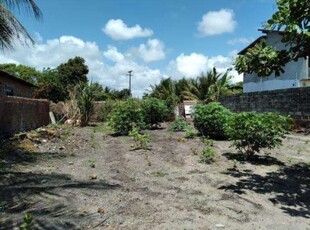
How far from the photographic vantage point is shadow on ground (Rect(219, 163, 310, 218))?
5.90m

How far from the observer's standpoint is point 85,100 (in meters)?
22.0

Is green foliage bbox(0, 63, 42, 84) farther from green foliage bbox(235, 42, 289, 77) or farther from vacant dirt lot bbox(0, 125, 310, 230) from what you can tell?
green foliage bbox(235, 42, 289, 77)

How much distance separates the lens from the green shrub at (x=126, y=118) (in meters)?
15.5

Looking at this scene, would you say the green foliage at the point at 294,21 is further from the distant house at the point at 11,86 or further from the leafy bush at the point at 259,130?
the distant house at the point at 11,86

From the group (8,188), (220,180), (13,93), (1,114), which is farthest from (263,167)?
(13,93)

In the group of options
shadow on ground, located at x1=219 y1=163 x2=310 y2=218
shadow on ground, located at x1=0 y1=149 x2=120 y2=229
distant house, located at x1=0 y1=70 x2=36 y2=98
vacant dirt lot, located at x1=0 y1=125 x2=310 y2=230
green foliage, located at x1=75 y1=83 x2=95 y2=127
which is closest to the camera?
shadow on ground, located at x1=0 y1=149 x2=120 y2=229

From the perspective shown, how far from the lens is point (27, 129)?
1664cm

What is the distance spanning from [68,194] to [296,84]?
26.1m

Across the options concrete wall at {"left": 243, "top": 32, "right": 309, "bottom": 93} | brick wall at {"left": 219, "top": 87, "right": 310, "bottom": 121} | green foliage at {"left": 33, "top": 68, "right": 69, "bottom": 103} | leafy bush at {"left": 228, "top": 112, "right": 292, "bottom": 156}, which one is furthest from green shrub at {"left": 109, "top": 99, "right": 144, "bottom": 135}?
green foliage at {"left": 33, "top": 68, "right": 69, "bottom": 103}

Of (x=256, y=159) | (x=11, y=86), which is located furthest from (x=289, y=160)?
(x=11, y=86)

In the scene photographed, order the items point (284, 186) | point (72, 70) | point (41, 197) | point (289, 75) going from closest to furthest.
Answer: point (41, 197) → point (284, 186) → point (289, 75) → point (72, 70)

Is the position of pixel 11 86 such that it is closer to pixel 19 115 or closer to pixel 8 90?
pixel 8 90

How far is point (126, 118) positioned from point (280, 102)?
6.94 meters

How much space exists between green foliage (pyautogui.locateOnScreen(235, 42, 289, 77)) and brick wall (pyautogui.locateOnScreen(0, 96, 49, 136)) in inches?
345
